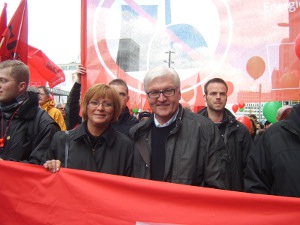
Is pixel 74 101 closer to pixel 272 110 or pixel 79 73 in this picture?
pixel 79 73

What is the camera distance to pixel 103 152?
2.38 m

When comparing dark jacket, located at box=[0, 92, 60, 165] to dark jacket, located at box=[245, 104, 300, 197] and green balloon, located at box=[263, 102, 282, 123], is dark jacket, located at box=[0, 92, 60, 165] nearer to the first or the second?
dark jacket, located at box=[245, 104, 300, 197]

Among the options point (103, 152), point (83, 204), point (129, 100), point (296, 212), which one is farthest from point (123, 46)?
point (296, 212)

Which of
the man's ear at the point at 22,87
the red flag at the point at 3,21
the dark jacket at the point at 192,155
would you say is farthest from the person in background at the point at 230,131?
the red flag at the point at 3,21

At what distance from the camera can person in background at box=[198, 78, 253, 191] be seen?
328 centimetres

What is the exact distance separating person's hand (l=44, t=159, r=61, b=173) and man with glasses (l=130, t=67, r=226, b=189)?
53 centimetres

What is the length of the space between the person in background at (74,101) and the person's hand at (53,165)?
1442 millimetres

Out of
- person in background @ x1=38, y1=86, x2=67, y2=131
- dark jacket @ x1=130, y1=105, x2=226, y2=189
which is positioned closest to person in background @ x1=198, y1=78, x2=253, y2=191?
dark jacket @ x1=130, y1=105, x2=226, y2=189

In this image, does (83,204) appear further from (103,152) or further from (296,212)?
(296,212)

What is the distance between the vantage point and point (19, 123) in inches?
106

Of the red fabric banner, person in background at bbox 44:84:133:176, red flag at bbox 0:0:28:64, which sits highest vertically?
red flag at bbox 0:0:28:64

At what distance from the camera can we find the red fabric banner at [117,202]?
6.03 feet

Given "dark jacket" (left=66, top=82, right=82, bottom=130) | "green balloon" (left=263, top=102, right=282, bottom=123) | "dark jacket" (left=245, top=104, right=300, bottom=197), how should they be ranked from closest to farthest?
1. "dark jacket" (left=245, top=104, right=300, bottom=197)
2. "dark jacket" (left=66, top=82, right=82, bottom=130)
3. "green balloon" (left=263, top=102, right=282, bottom=123)

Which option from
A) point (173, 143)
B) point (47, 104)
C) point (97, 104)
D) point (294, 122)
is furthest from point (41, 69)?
point (294, 122)
